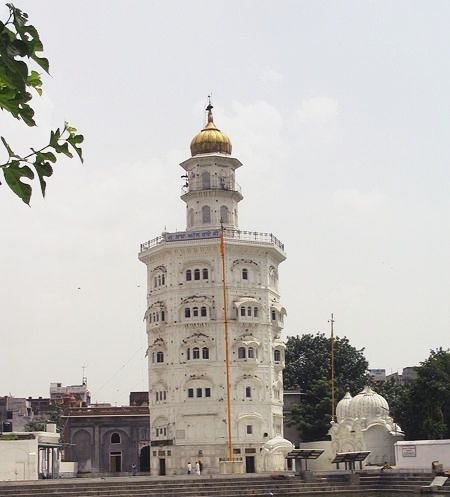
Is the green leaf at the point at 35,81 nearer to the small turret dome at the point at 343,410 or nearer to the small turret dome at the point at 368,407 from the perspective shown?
the small turret dome at the point at 368,407

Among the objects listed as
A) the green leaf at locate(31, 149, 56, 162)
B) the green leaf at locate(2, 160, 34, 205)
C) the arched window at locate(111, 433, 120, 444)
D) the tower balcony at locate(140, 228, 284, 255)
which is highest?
the tower balcony at locate(140, 228, 284, 255)

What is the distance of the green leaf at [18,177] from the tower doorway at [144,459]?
57.4 meters

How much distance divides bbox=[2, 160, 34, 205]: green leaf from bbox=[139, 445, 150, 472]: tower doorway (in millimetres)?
57370

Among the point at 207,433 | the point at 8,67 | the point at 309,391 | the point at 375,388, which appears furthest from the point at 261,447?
the point at 8,67

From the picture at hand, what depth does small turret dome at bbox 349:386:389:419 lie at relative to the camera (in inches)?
1885

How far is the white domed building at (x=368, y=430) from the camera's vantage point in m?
46.8

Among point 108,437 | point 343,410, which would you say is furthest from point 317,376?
point 108,437

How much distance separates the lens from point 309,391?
188ft

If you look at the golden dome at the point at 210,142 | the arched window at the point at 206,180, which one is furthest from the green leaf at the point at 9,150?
Result: the golden dome at the point at 210,142

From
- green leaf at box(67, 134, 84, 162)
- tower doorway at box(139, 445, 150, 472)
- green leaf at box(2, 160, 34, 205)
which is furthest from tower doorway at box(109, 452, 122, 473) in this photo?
green leaf at box(2, 160, 34, 205)

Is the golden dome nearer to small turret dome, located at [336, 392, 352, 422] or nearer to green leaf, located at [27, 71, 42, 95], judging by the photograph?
small turret dome, located at [336, 392, 352, 422]

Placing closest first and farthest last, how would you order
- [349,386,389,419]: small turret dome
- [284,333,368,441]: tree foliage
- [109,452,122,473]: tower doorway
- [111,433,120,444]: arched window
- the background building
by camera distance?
[349,386,389,419]: small turret dome → [284,333,368,441]: tree foliage → [109,452,122,473]: tower doorway → the background building → [111,433,120,444]: arched window

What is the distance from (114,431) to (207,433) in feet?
40.4

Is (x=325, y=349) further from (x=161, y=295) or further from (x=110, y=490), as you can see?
(x=110, y=490)
